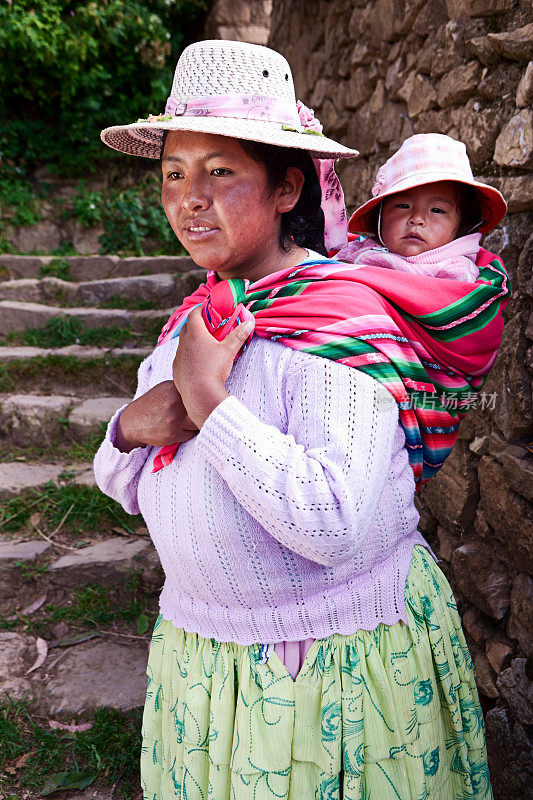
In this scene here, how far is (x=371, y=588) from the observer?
1.25 m

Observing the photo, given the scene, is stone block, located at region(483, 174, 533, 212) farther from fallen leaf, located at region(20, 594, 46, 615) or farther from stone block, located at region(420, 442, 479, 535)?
fallen leaf, located at region(20, 594, 46, 615)

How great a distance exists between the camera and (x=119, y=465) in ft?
4.71

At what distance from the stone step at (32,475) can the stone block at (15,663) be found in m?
0.88

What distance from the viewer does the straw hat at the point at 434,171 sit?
145cm

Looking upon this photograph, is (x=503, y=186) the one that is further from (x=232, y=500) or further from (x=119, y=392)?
(x=119, y=392)

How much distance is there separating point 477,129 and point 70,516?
2647 millimetres

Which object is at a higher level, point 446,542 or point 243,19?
point 243,19

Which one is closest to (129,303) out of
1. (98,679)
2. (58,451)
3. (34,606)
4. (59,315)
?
(59,315)

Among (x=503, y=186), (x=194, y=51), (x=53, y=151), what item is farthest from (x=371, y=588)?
(x=53, y=151)

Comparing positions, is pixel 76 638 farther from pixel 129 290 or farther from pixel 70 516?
pixel 129 290

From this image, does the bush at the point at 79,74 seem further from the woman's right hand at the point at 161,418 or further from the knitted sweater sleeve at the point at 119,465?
the woman's right hand at the point at 161,418

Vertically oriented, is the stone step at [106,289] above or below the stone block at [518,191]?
below

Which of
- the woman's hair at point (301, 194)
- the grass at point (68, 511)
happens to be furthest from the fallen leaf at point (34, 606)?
the woman's hair at point (301, 194)

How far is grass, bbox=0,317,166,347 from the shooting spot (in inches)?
191
